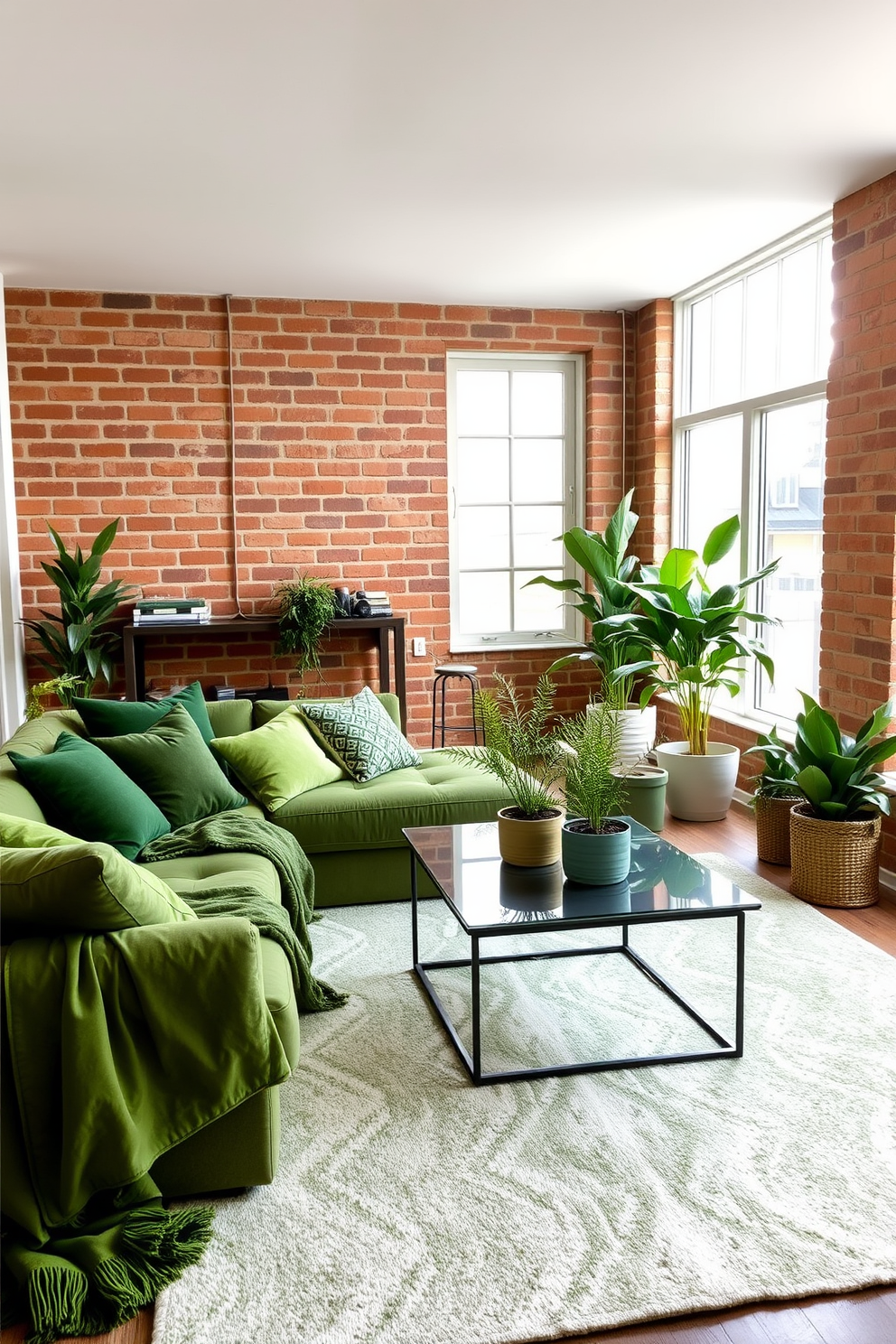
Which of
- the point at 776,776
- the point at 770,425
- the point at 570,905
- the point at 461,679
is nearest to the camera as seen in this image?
the point at 570,905

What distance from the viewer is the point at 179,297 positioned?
5613 mm

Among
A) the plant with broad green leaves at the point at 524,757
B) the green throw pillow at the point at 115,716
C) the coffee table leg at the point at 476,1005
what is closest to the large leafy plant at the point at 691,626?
the plant with broad green leaves at the point at 524,757

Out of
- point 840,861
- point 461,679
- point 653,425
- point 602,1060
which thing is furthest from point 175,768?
point 653,425

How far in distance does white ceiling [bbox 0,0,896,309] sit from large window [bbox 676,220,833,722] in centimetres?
27

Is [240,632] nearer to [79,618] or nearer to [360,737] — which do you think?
[79,618]

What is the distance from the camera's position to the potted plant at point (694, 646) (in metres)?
4.62

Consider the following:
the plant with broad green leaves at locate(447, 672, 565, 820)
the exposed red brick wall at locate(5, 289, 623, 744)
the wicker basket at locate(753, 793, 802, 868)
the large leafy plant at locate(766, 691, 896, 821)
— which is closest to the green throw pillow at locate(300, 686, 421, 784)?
the plant with broad green leaves at locate(447, 672, 565, 820)

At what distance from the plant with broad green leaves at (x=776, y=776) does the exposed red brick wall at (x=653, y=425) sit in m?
2.08

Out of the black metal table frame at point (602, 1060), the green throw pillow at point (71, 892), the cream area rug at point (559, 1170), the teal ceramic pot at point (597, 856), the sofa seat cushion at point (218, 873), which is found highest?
the green throw pillow at point (71, 892)

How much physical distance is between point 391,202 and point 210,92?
115 cm

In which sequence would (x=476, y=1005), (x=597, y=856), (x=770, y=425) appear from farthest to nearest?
(x=770, y=425) < (x=597, y=856) < (x=476, y=1005)

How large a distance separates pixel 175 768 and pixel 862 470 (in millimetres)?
2794

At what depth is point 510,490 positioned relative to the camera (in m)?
6.29

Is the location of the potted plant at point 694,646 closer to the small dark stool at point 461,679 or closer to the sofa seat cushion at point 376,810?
the small dark stool at point 461,679
